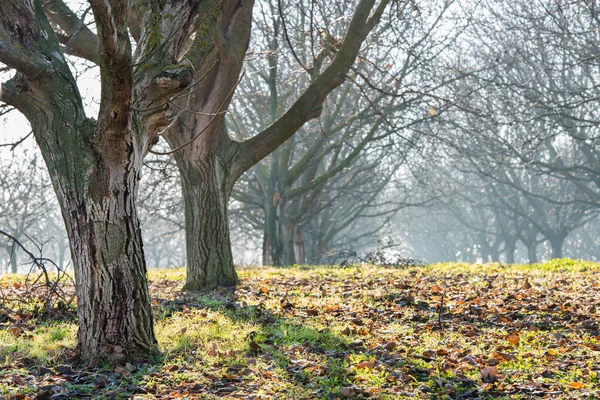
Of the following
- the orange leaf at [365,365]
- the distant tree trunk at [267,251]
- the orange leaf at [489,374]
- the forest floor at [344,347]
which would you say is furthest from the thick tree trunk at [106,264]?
the distant tree trunk at [267,251]

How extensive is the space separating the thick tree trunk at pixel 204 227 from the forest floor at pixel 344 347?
2.78 feet

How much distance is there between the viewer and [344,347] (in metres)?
5.44

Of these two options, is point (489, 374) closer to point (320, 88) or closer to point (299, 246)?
point (320, 88)

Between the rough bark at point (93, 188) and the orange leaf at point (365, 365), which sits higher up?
the rough bark at point (93, 188)

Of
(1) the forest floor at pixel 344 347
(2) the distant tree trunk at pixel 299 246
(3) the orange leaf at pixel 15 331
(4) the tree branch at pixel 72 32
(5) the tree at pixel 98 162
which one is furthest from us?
(2) the distant tree trunk at pixel 299 246

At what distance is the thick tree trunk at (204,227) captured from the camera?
30.6 ft

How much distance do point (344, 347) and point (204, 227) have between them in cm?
444

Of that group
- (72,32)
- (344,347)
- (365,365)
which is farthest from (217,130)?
(365,365)

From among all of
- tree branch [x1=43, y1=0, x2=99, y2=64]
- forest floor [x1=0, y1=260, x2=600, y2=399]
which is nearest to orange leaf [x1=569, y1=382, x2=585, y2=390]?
forest floor [x1=0, y1=260, x2=600, y2=399]

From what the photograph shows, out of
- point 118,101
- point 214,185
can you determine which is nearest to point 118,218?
point 118,101

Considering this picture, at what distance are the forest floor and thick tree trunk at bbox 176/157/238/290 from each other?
2.78ft

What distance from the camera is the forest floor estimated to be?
433cm

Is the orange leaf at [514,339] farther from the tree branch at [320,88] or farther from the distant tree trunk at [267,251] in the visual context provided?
the distant tree trunk at [267,251]

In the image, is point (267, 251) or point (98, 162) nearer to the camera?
point (98, 162)
